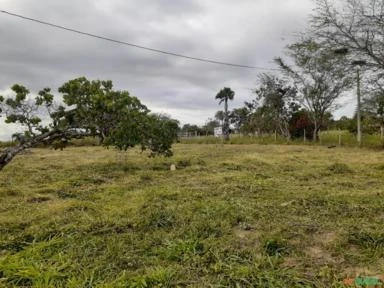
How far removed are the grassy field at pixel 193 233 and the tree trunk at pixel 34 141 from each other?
0.55 meters

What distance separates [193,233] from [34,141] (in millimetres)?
4059

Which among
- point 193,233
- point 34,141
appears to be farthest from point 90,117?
point 193,233

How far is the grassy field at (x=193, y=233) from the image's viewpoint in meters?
2.86

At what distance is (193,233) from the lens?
3.74 m

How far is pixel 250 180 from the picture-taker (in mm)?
6949

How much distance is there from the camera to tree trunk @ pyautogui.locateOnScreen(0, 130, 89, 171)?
6105mm

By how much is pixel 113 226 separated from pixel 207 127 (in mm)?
32420

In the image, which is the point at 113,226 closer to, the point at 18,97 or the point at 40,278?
the point at 40,278

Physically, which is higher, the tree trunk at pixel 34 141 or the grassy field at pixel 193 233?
the tree trunk at pixel 34 141

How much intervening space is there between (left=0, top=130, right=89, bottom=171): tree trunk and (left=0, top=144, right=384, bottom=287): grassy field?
1.82 feet

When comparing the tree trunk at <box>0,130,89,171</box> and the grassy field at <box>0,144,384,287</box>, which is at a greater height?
the tree trunk at <box>0,130,89,171</box>

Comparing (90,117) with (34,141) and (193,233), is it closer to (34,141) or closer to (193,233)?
(34,141)

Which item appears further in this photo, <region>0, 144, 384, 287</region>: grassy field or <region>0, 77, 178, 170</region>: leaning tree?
<region>0, 77, 178, 170</region>: leaning tree

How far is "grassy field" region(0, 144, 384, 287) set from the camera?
286cm
